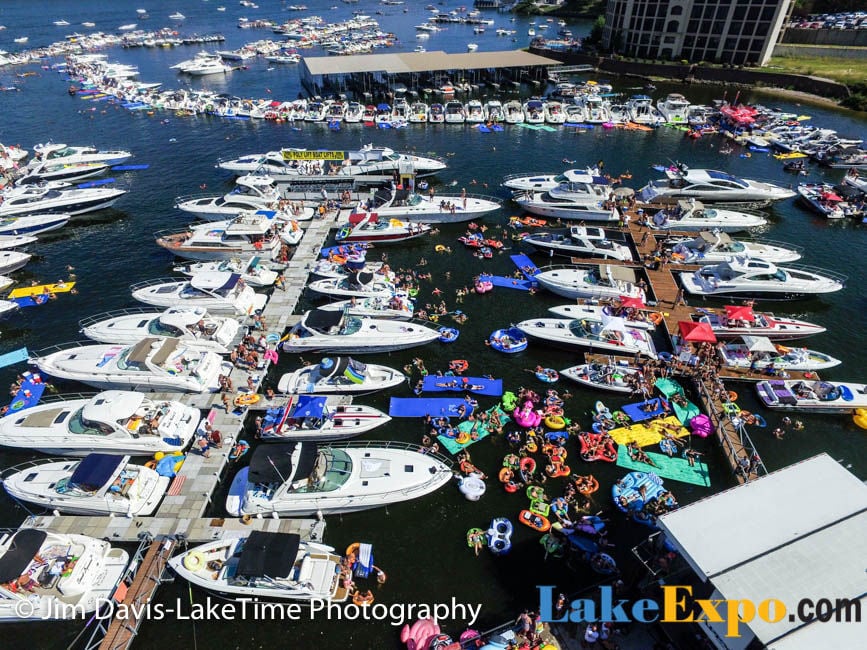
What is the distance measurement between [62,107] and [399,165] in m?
77.0

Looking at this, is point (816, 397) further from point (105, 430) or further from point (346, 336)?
point (105, 430)

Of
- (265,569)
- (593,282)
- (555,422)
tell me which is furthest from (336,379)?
(593,282)

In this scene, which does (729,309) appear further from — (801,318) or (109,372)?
(109,372)

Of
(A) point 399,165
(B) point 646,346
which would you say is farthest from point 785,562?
(A) point 399,165

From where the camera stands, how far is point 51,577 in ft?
64.3

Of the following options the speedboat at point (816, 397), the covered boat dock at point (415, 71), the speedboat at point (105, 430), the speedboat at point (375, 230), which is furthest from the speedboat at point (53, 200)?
the speedboat at point (816, 397)

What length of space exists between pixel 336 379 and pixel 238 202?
28411 millimetres

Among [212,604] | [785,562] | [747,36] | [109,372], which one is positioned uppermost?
[747,36]

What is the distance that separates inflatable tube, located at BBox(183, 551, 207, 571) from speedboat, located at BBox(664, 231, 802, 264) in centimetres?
4123

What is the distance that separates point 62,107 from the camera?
87250 mm

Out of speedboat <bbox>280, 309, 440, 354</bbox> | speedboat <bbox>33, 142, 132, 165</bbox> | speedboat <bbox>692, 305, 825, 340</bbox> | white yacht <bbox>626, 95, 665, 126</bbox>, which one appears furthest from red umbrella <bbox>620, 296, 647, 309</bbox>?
speedboat <bbox>33, 142, 132, 165</bbox>

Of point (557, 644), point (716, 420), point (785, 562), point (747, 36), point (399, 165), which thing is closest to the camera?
point (785, 562)

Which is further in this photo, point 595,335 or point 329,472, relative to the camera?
point 595,335

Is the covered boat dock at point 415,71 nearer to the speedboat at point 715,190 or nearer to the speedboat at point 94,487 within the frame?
the speedboat at point 715,190
